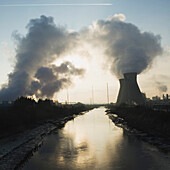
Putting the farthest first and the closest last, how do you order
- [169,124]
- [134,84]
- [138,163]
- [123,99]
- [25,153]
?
[123,99]
[134,84]
[169,124]
[25,153]
[138,163]

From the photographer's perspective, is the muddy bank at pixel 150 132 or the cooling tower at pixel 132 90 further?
the cooling tower at pixel 132 90

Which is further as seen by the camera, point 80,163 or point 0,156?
point 0,156

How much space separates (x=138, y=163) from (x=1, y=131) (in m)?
15.8

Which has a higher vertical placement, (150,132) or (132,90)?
(132,90)

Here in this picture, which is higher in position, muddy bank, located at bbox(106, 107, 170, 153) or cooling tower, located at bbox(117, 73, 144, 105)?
cooling tower, located at bbox(117, 73, 144, 105)

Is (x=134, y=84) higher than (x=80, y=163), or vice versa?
(x=134, y=84)

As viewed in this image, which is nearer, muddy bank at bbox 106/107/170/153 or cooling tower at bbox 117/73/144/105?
muddy bank at bbox 106/107/170/153

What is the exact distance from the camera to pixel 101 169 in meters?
8.40

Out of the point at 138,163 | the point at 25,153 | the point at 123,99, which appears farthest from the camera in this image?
the point at 123,99

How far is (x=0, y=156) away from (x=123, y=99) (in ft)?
258

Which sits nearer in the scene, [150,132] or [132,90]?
[150,132]

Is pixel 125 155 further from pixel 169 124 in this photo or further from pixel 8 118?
pixel 8 118

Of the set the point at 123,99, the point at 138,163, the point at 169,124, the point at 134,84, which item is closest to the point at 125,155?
the point at 138,163

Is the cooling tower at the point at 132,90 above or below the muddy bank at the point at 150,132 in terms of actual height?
above
